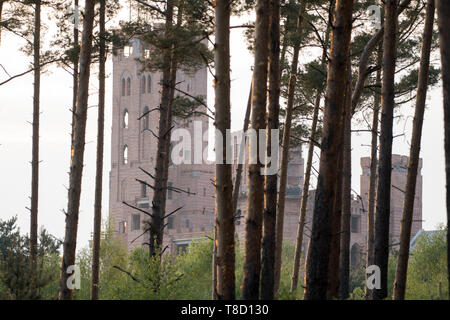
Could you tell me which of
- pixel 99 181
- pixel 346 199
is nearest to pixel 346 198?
pixel 346 199

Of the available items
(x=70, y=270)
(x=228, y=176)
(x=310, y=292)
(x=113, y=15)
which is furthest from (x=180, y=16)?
(x=310, y=292)

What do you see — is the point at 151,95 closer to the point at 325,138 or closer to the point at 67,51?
the point at 67,51

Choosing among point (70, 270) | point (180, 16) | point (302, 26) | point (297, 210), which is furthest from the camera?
point (297, 210)

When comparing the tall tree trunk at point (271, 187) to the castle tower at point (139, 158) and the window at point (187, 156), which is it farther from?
the window at point (187, 156)

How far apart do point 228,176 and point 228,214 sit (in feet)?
1.48

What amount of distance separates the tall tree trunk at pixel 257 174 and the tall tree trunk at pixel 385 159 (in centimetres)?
307

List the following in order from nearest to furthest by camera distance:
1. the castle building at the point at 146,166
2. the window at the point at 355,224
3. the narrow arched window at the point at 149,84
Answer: the window at the point at 355,224, the castle building at the point at 146,166, the narrow arched window at the point at 149,84

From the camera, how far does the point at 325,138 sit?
29.7 ft

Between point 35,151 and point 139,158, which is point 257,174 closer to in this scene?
point 35,151

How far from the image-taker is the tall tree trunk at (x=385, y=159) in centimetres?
1208

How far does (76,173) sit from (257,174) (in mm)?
3828

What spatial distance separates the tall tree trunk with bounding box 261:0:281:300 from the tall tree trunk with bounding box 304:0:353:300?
2643 mm

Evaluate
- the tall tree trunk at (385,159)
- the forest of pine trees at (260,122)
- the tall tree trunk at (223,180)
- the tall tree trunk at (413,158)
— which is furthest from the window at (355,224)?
the tall tree trunk at (223,180)

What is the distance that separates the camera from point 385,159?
12180 millimetres
